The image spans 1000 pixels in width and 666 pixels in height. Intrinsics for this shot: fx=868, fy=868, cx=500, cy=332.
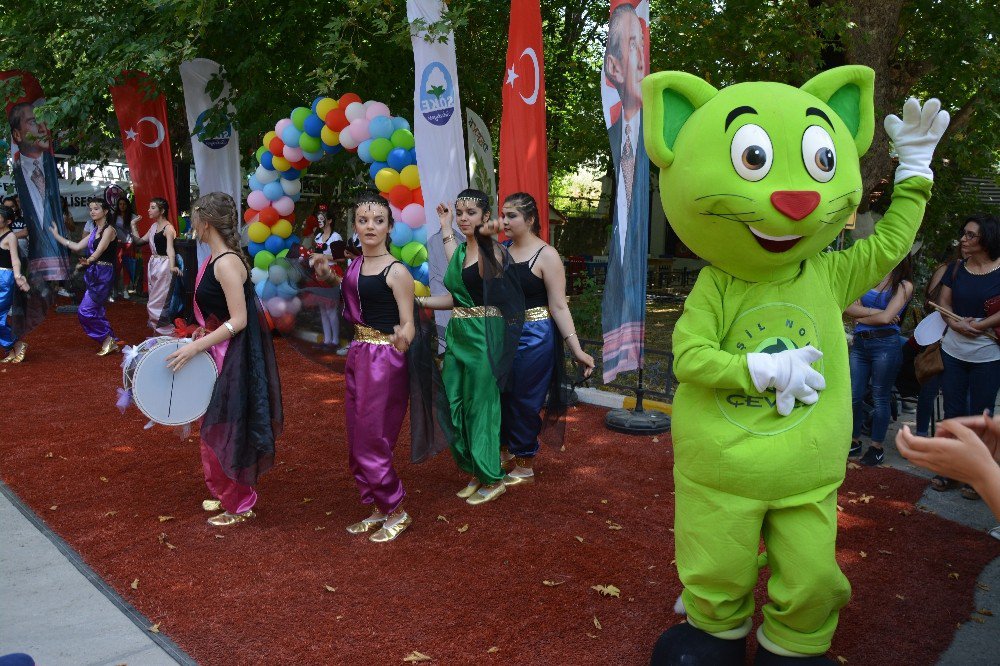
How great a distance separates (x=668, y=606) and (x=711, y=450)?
1301 millimetres

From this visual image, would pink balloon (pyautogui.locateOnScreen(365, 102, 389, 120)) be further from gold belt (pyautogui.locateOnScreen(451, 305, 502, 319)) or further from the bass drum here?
the bass drum

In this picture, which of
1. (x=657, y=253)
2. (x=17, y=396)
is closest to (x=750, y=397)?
(x=17, y=396)

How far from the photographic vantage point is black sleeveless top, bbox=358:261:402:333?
16.0 ft

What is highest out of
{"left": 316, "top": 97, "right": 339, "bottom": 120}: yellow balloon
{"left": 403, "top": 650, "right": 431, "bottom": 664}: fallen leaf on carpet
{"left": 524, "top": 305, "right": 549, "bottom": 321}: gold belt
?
{"left": 316, "top": 97, "right": 339, "bottom": 120}: yellow balloon

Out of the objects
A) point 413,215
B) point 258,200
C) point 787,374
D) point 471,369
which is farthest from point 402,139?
point 787,374

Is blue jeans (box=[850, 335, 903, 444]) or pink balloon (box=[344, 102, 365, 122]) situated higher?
pink balloon (box=[344, 102, 365, 122])

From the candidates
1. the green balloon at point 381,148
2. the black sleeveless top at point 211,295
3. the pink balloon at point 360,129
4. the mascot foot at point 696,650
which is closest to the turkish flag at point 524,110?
the green balloon at point 381,148

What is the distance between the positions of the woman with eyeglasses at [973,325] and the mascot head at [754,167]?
2945 mm

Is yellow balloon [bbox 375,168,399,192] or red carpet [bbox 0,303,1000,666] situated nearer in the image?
red carpet [bbox 0,303,1000,666]

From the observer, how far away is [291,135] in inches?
390

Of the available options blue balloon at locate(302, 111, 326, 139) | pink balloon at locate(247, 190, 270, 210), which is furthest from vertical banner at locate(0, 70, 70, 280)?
blue balloon at locate(302, 111, 326, 139)

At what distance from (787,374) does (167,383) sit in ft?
11.3

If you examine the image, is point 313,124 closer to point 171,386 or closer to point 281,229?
point 281,229

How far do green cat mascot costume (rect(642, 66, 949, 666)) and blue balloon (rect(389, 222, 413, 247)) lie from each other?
578cm
